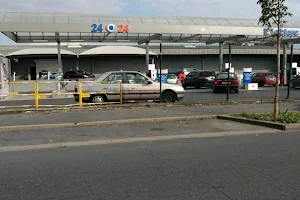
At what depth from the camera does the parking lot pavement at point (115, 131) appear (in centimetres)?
803

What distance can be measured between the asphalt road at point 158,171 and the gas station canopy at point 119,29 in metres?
18.5

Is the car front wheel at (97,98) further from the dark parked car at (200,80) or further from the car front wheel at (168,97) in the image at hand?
the dark parked car at (200,80)

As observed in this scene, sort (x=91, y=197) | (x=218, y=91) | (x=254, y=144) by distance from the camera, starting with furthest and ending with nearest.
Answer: (x=218, y=91) → (x=254, y=144) → (x=91, y=197)

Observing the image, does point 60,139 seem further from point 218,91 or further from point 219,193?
point 218,91

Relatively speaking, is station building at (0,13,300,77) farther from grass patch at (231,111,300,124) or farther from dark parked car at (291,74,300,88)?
grass patch at (231,111,300,124)

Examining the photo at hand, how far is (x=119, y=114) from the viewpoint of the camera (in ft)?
37.1

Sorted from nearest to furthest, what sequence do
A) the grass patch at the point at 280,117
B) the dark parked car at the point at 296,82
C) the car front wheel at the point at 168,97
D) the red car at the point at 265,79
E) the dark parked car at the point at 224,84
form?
the grass patch at the point at 280,117, the car front wheel at the point at 168,97, the dark parked car at the point at 224,84, the dark parked car at the point at 296,82, the red car at the point at 265,79

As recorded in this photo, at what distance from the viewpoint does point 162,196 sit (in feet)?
14.4

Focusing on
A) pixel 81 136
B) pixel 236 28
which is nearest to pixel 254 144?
pixel 81 136

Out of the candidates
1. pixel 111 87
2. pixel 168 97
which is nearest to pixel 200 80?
pixel 168 97

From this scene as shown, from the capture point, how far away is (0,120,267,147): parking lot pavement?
803cm

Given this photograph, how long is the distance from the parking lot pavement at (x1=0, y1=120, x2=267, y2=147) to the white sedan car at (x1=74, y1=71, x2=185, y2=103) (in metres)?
3.98

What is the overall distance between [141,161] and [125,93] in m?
7.78

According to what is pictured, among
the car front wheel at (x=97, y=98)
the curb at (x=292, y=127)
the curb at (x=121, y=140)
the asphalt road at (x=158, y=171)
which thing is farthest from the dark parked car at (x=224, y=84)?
the asphalt road at (x=158, y=171)
